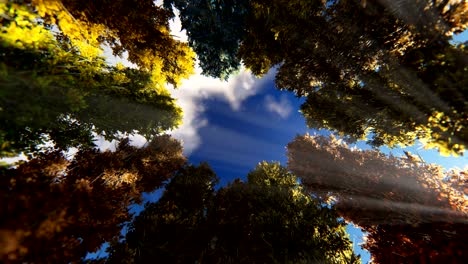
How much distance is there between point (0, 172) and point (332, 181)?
14.6 metres

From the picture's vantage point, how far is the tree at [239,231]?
10703 mm

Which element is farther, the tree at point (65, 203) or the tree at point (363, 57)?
the tree at point (363, 57)

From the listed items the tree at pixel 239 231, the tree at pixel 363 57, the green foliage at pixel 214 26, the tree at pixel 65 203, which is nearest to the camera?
the tree at pixel 65 203

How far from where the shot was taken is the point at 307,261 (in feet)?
32.0

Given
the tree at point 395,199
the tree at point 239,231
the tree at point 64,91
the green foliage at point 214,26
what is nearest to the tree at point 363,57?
the green foliage at point 214,26

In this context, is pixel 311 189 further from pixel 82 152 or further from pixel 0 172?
pixel 82 152

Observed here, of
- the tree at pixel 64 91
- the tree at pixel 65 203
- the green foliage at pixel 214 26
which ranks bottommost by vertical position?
the tree at pixel 65 203

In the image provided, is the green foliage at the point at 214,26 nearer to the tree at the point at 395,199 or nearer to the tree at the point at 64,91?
the tree at the point at 64,91

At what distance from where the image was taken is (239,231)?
13.0m

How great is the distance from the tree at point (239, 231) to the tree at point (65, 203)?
271 cm

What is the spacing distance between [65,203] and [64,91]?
3859 millimetres

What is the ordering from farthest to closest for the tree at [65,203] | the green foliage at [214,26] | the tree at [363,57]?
the green foliage at [214,26], the tree at [363,57], the tree at [65,203]

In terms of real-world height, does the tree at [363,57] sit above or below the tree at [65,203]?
above

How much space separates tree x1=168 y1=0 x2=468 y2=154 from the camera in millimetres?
5363
